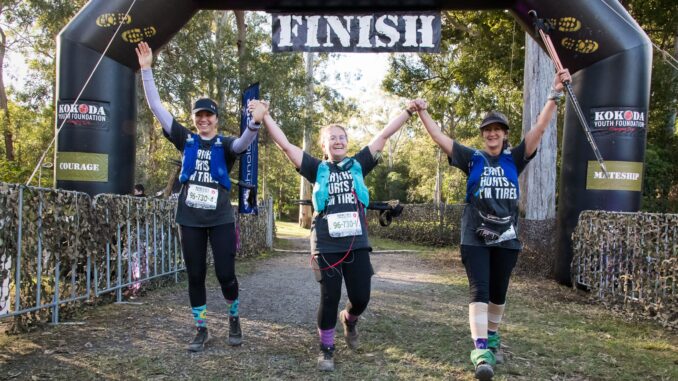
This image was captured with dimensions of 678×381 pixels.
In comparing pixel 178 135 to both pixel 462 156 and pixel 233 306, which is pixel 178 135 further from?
pixel 462 156

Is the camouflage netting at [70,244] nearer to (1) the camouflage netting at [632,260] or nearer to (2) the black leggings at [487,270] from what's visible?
(2) the black leggings at [487,270]

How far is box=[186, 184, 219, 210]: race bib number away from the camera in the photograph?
4.30m

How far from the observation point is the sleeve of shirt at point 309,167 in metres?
4.12

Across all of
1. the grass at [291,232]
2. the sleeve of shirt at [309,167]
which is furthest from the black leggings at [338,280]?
the grass at [291,232]

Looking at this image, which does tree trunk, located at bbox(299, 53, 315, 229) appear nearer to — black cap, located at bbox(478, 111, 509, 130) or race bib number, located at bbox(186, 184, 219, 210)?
race bib number, located at bbox(186, 184, 219, 210)

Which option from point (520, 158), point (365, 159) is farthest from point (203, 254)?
point (520, 158)

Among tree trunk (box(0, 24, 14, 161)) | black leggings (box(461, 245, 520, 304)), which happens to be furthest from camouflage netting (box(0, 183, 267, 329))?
tree trunk (box(0, 24, 14, 161))

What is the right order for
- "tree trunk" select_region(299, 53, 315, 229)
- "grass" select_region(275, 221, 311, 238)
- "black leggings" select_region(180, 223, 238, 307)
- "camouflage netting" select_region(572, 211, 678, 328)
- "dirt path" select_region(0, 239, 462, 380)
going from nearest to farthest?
1. "dirt path" select_region(0, 239, 462, 380)
2. "black leggings" select_region(180, 223, 238, 307)
3. "camouflage netting" select_region(572, 211, 678, 328)
4. "tree trunk" select_region(299, 53, 315, 229)
5. "grass" select_region(275, 221, 311, 238)

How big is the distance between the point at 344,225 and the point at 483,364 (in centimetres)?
136

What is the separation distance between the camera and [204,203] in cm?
430

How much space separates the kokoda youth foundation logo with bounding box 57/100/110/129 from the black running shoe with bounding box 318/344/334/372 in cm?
503

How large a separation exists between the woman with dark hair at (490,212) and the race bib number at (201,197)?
1827 millimetres

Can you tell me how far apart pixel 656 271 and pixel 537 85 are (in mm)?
→ 7351

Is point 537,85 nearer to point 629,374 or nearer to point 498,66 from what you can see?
point 498,66
